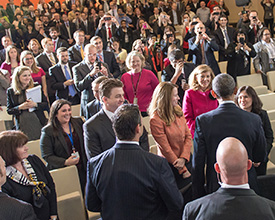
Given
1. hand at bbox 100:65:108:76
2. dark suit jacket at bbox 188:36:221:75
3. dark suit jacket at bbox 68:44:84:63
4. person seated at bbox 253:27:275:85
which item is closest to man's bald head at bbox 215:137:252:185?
hand at bbox 100:65:108:76

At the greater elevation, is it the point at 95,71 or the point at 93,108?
the point at 95,71

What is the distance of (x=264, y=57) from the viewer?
20.2 feet

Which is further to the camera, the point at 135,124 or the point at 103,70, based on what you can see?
the point at 103,70

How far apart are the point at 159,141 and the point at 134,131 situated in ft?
3.21

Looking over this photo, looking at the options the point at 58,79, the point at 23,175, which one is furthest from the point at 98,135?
the point at 58,79

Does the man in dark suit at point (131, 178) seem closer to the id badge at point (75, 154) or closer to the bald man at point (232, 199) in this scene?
the bald man at point (232, 199)

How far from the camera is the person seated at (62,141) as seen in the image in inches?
120

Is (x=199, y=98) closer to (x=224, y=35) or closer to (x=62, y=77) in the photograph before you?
(x=62, y=77)

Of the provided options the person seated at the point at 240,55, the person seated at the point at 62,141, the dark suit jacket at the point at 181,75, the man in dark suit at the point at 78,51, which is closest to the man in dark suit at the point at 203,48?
the person seated at the point at 240,55

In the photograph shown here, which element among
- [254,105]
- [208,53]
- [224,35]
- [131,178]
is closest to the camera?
[131,178]

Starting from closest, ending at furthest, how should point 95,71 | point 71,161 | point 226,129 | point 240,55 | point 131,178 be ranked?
point 131,178 < point 226,129 < point 71,161 < point 95,71 < point 240,55

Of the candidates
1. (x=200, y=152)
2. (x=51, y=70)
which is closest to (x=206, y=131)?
(x=200, y=152)

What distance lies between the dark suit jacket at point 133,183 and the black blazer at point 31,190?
0.69 m

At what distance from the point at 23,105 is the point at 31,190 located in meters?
1.79
